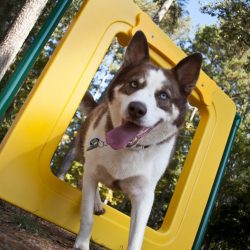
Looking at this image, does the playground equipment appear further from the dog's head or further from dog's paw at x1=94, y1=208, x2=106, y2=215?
the dog's head

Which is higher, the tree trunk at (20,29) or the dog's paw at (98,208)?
the tree trunk at (20,29)

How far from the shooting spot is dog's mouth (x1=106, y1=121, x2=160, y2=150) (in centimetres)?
348

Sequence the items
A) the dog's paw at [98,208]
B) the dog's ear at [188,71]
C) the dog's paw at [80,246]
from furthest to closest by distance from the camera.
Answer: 1. the dog's paw at [98,208]
2. the dog's ear at [188,71]
3. the dog's paw at [80,246]

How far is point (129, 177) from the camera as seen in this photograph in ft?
12.7

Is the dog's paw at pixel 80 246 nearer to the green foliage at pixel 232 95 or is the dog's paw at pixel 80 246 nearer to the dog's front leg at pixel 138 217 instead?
the dog's front leg at pixel 138 217

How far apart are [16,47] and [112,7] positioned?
4702mm

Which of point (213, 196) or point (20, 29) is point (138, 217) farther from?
point (20, 29)

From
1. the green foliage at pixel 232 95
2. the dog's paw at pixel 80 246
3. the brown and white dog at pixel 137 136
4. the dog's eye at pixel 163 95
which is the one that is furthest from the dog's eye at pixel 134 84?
the green foliage at pixel 232 95

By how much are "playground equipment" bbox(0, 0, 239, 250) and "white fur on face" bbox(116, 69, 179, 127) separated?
0.62 m

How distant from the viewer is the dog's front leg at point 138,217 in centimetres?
378

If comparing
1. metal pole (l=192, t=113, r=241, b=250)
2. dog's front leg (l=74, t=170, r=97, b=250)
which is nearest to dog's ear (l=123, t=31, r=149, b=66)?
dog's front leg (l=74, t=170, r=97, b=250)

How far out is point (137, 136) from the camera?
354 cm

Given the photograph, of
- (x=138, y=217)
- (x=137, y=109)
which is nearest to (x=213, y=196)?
(x=138, y=217)

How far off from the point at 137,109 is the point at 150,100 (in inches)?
7.5
